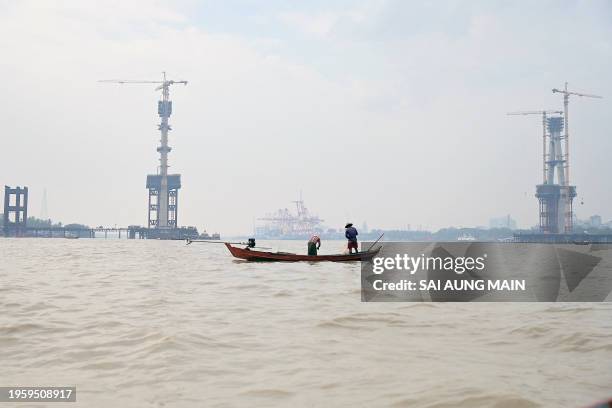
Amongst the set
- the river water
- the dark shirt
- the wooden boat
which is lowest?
the river water

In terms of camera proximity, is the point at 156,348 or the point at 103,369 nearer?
the point at 103,369

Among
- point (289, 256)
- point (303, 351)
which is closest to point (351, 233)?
point (289, 256)

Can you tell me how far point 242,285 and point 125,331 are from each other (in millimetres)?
9957

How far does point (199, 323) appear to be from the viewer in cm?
1131

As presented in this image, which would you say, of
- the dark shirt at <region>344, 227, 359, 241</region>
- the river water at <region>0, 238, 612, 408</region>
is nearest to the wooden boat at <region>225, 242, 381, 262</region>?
the dark shirt at <region>344, 227, 359, 241</region>

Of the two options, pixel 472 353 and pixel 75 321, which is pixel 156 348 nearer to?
pixel 75 321

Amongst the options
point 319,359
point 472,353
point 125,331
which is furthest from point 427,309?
point 125,331

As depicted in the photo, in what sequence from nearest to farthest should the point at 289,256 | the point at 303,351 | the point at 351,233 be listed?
the point at 303,351
the point at 289,256
the point at 351,233

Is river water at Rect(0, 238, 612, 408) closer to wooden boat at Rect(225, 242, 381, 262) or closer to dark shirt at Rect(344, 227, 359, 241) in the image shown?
wooden boat at Rect(225, 242, 381, 262)

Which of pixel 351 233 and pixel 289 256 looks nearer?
pixel 289 256

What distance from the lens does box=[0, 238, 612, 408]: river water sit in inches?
257

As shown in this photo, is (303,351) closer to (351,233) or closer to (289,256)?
(289,256)

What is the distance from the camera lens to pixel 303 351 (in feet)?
29.0

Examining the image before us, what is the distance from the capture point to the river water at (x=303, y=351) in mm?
6531
